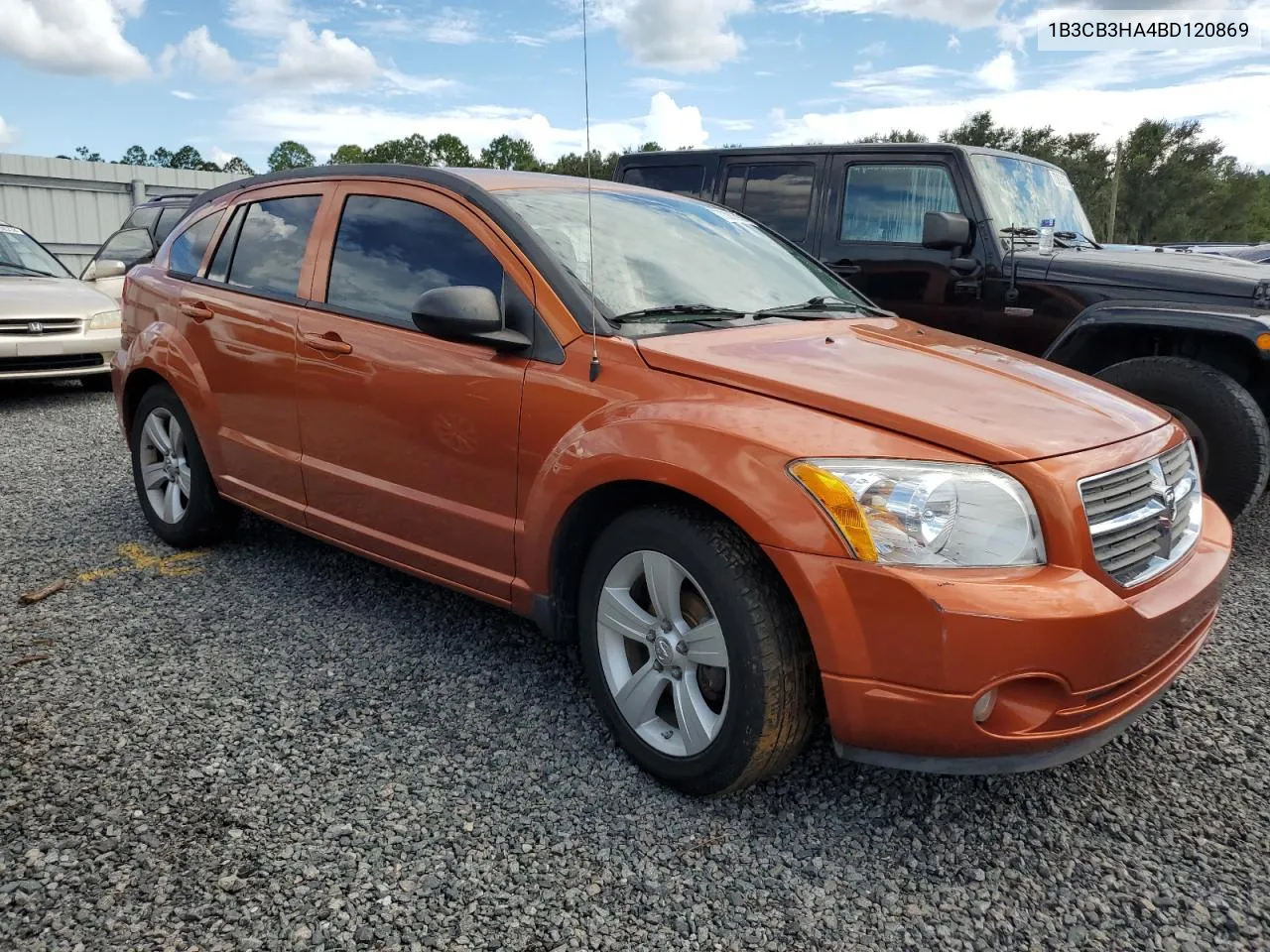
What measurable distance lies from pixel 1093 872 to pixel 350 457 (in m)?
2.56

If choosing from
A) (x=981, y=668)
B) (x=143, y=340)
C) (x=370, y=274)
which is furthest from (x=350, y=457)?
(x=981, y=668)

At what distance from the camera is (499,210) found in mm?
2992

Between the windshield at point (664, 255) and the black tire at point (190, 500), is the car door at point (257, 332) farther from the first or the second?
the windshield at point (664, 255)

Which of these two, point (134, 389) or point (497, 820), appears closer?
point (497, 820)

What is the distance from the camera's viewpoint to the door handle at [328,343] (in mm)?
3291

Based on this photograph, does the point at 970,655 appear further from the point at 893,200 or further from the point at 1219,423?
the point at 893,200

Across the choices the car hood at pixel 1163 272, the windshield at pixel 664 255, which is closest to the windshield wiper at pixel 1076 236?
the car hood at pixel 1163 272

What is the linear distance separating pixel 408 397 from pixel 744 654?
4.77ft

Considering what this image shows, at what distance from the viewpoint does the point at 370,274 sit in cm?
332

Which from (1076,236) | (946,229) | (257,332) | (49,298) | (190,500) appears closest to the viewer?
(257,332)

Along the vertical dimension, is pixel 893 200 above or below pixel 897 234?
above

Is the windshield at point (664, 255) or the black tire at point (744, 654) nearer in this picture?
the black tire at point (744, 654)

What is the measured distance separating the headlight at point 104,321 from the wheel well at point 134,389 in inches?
180

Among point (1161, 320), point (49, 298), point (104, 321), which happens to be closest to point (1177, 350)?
point (1161, 320)
